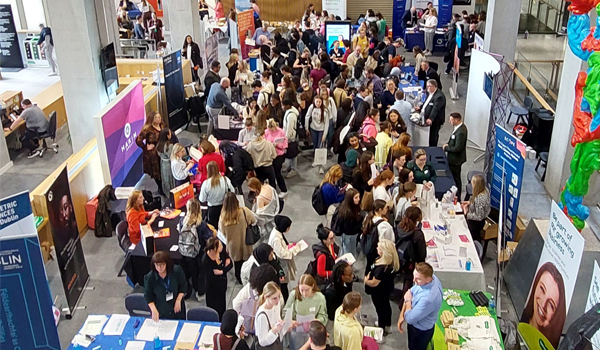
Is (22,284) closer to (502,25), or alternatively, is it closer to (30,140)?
(30,140)

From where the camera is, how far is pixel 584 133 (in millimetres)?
5578

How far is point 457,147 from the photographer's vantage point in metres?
8.05

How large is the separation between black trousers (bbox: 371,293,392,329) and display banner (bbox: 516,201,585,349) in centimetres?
128

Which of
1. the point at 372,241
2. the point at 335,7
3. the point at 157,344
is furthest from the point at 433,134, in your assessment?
the point at 335,7

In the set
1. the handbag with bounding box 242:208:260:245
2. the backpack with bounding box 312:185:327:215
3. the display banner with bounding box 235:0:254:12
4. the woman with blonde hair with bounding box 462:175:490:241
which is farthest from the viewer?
the display banner with bounding box 235:0:254:12

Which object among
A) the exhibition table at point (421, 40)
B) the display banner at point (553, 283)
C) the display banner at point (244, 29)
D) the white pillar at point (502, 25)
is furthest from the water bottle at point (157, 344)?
the exhibition table at point (421, 40)

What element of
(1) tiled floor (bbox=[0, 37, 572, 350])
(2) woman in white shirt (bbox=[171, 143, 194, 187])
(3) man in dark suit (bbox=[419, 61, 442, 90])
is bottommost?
(1) tiled floor (bbox=[0, 37, 572, 350])

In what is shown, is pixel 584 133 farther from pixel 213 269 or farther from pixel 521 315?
pixel 213 269

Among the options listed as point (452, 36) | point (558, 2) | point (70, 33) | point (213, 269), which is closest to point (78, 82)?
point (70, 33)

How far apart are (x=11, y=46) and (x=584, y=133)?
1533cm

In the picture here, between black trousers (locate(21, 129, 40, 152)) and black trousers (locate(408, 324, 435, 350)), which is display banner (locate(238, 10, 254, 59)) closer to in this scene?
black trousers (locate(21, 129, 40, 152))

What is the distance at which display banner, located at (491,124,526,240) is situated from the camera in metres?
6.81

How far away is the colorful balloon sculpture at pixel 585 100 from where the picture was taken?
5.39 m

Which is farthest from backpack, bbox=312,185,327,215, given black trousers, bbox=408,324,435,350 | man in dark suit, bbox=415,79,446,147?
man in dark suit, bbox=415,79,446,147
